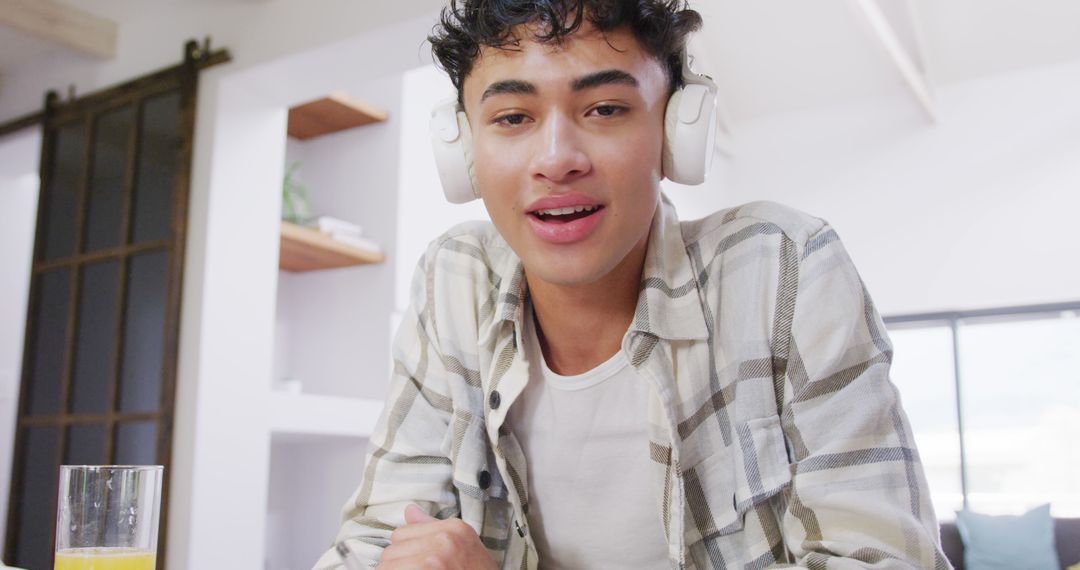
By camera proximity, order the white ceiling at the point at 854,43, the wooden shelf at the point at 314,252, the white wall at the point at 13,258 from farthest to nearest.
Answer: the white ceiling at the point at 854,43 → the white wall at the point at 13,258 → the wooden shelf at the point at 314,252

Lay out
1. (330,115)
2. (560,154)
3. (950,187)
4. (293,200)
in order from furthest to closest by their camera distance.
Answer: (950,187) < (330,115) < (293,200) < (560,154)

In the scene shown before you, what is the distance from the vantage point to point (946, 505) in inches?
263

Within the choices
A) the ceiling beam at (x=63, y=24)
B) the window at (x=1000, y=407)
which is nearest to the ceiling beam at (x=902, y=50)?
the window at (x=1000, y=407)

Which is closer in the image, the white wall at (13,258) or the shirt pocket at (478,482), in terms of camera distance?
the shirt pocket at (478,482)

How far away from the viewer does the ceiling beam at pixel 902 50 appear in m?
5.73

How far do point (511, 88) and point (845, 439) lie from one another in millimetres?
522

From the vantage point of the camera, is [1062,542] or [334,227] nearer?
[334,227]

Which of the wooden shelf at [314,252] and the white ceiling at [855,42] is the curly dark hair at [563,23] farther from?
the white ceiling at [855,42]

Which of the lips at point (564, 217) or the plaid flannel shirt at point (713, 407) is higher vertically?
the lips at point (564, 217)

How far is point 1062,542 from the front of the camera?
4.30 m

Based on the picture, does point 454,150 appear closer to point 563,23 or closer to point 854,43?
point 563,23

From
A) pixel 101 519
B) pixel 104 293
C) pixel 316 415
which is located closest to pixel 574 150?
pixel 101 519

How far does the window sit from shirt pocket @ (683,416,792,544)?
232 inches

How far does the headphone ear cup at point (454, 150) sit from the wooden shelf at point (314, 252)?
7.22ft
